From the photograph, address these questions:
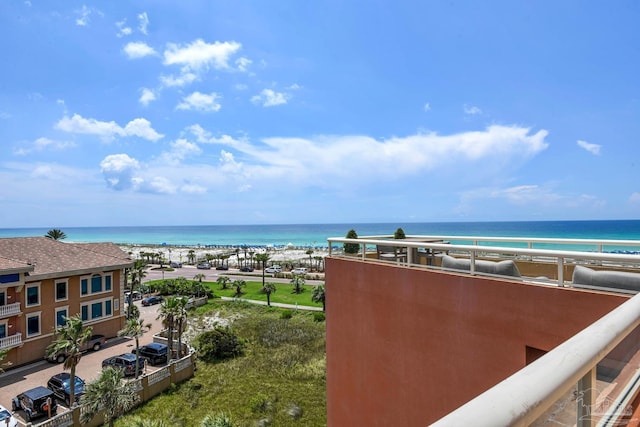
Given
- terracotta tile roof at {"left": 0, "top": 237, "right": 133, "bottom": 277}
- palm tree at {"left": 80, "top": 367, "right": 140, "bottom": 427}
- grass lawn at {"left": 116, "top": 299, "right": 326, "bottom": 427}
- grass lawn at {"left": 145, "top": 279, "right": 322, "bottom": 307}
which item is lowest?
grass lawn at {"left": 116, "top": 299, "right": 326, "bottom": 427}

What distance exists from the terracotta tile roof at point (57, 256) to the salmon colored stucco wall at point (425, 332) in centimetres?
2240

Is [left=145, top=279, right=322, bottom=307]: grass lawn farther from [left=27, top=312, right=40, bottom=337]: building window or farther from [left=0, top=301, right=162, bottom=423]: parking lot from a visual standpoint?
[left=27, top=312, right=40, bottom=337]: building window

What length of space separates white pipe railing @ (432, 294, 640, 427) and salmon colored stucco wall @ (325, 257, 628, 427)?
10.3 ft

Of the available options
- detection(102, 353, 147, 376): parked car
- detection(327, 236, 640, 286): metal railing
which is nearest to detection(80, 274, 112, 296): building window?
detection(102, 353, 147, 376): parked car

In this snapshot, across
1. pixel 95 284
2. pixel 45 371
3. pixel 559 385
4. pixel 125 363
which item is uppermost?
pixel 559 385

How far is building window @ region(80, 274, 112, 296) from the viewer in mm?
24312

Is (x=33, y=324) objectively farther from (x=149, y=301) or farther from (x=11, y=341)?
(x=149, y=301)

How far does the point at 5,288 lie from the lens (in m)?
20.1

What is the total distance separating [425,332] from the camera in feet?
17.9

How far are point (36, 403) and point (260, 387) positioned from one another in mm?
9665

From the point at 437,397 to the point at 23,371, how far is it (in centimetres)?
2440

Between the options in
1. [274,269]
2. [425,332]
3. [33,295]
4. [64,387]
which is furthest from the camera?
[274,269]

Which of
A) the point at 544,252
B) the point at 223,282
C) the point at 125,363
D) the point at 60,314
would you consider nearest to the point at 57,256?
the point at 60,314

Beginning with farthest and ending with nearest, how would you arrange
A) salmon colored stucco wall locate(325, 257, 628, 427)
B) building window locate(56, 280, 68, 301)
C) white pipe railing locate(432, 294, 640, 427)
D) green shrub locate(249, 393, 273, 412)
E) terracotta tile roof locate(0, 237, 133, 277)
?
building window locate(56, 280, 68, 301), terracotta tile roof locate(0, 237, 133, 277), green shrub locate(249, 393, 273, 412), salmon colored stucco wall locate(325, 257, 628, 427), white pipe railing locate(432, 294, 640, 427)
